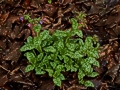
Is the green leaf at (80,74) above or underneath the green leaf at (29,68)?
underneath

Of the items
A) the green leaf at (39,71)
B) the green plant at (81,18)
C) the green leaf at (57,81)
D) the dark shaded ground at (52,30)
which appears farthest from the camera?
the green plant at (81,18)

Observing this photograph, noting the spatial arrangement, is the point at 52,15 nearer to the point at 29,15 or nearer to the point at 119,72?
the point at 29,15

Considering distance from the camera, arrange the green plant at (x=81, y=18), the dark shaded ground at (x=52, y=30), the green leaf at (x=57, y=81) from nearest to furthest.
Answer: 1. the green leaf at (x=57, y=81)
2. the dark shaded ground at (x=52, y=30)
3. the green plant at (x=81, y=18)

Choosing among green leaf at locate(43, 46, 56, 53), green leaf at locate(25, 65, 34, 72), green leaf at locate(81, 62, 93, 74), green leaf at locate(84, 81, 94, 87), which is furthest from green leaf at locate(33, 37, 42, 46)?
green leaf at locate(84, 81, 94, 87)

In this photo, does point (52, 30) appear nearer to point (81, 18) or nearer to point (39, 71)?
point (81, 18)

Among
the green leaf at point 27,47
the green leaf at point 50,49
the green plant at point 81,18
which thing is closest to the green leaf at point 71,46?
the green leaf at point 50,49

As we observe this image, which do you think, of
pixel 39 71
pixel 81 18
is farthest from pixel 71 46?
pixel 81 18

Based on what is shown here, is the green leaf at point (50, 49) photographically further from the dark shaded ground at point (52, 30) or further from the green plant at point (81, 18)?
the green plant at point (81, 18)
